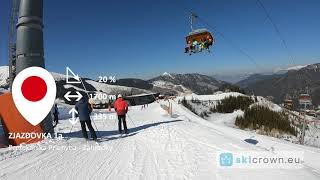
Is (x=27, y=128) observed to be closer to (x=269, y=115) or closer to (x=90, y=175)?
(x=90, y=175)

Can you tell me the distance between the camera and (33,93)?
1144 centimetres

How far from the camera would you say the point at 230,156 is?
9031 millimetres

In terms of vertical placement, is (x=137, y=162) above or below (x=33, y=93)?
below

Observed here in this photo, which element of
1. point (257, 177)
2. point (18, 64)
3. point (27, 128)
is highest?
point (18, 64)

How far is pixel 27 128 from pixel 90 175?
512cm

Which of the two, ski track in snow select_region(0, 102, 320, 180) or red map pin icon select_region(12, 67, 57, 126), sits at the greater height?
red map pin icon select_region(12, 67, 57, 126)

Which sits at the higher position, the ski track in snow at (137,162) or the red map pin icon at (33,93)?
the red map pin icon at (33,93)

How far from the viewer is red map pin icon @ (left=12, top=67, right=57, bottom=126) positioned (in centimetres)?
1151

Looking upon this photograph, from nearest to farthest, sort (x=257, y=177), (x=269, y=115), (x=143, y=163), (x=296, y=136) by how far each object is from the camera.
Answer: (x=257, y=177)
(x=143, y=163)
(x=296, y=136)
(x=269, y=115)

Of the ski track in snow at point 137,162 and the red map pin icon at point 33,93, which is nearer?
the ski track in snow at point 137,162

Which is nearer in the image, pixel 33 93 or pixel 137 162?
pixel 137 162

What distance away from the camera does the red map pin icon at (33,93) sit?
11508 millimetres

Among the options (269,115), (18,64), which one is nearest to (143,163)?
(18,64)

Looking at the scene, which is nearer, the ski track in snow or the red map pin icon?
the ski track in snow
